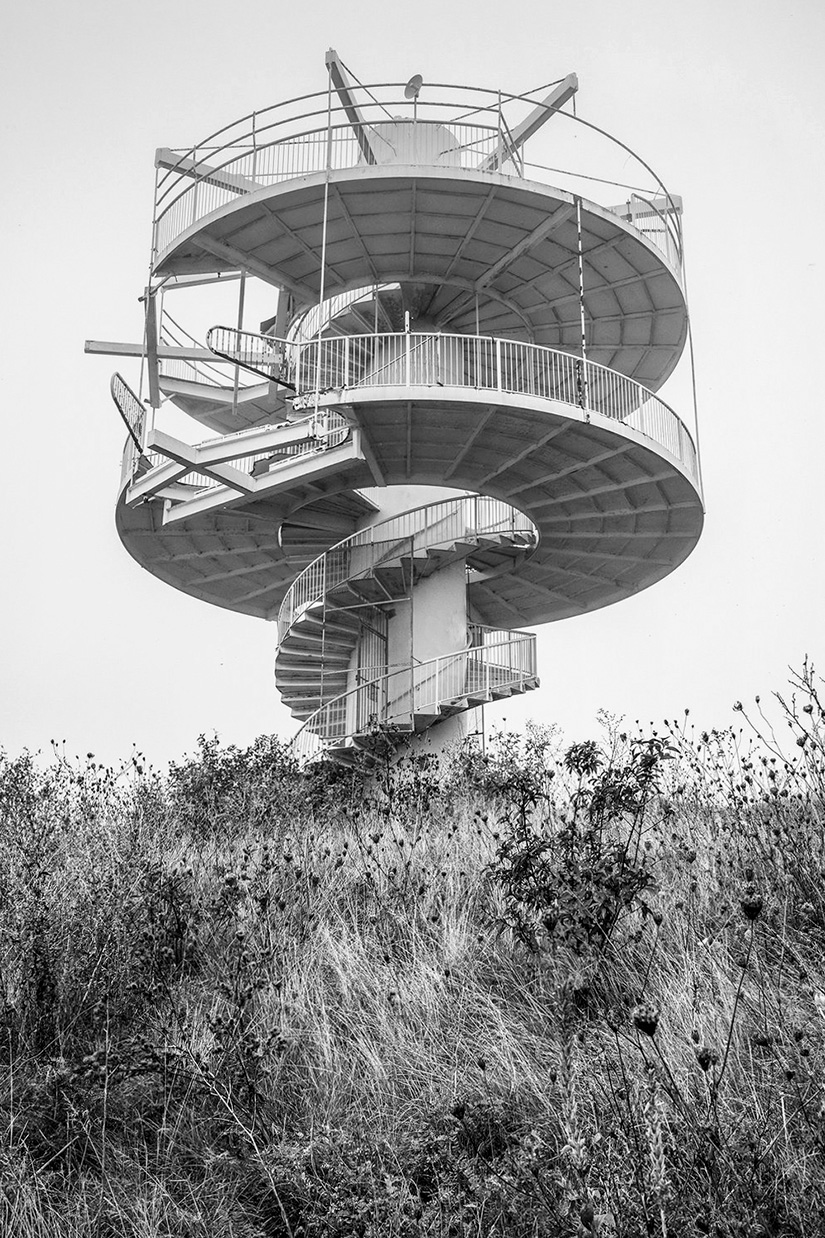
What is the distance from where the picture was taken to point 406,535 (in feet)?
88.2

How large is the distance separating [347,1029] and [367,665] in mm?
22858

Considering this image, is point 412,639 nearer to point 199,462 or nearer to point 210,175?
point 199,462

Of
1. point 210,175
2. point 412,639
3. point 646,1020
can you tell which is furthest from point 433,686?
point 646,1020

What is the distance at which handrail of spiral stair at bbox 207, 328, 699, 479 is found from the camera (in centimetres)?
2189

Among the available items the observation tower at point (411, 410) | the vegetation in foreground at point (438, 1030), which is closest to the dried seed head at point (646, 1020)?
the vegetation in foreground at point (438, 1030)

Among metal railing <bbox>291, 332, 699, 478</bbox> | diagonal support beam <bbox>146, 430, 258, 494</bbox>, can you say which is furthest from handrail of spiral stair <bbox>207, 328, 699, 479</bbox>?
diagonal support beam <bbox>146, 430, 258, 494</bbox>

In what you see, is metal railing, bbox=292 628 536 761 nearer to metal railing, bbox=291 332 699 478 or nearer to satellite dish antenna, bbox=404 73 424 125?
metal railing, bbox=291 332 699 478

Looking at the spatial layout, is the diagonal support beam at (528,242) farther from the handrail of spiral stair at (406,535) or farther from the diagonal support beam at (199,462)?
the diagonal support beam at (199,462)

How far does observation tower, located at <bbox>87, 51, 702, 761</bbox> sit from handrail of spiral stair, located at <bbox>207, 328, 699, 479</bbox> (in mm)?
81

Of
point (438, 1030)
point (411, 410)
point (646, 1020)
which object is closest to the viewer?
point (646, 1020)

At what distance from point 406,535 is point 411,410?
215 inches

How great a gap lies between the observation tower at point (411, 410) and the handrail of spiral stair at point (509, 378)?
0.08 meters

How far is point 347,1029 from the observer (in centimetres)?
640

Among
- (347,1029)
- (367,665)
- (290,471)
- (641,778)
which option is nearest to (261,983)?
(347,1029)
